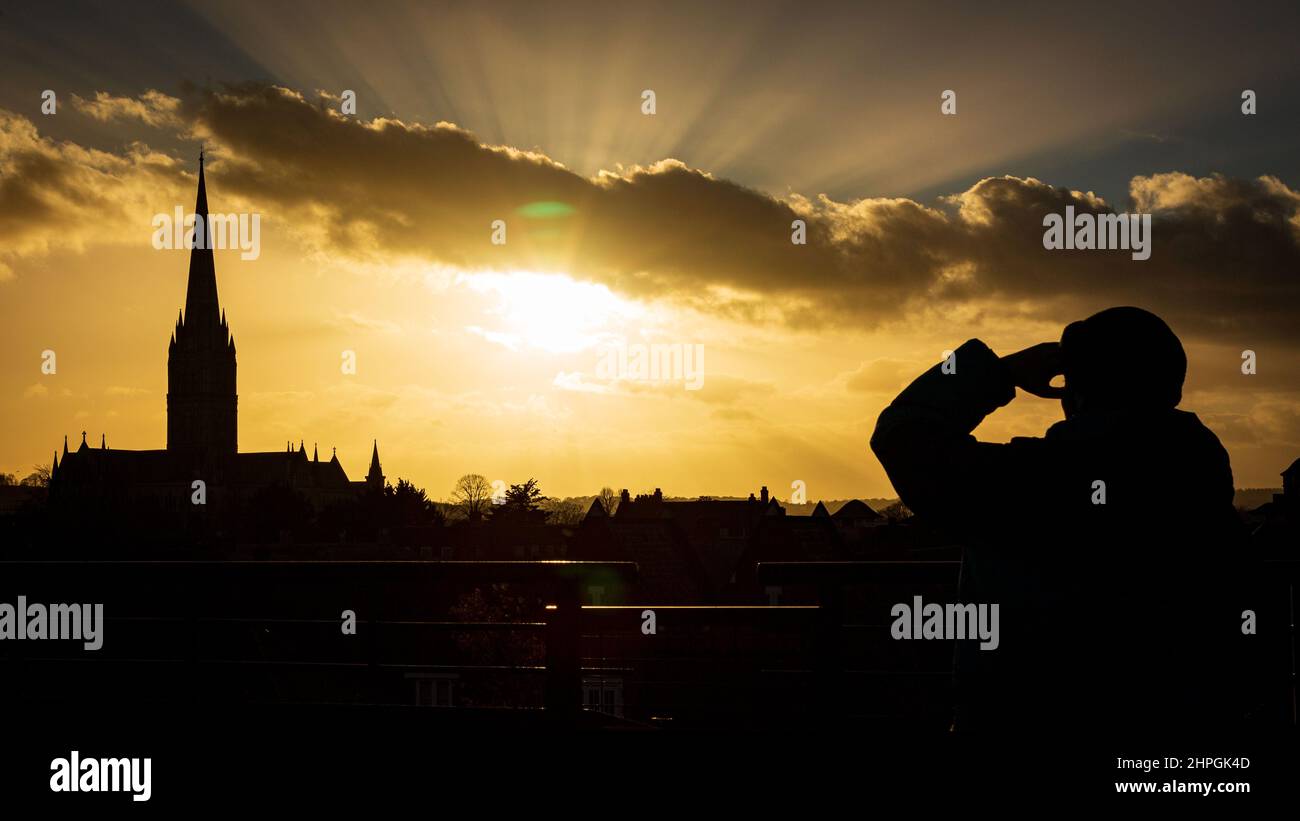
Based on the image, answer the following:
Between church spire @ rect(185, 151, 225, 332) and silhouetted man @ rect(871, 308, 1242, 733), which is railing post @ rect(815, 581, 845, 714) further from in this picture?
church spire @ rect(185, 151, 225, 332)

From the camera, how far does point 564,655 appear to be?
4.02 m

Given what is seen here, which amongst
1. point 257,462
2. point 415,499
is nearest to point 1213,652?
point 415,499

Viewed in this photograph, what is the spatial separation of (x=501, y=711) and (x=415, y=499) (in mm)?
106460

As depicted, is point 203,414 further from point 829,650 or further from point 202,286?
point 829,650

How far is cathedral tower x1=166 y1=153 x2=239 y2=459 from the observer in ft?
498

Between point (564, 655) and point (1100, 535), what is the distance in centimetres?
291

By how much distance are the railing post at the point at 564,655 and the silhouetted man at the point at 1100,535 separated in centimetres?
263

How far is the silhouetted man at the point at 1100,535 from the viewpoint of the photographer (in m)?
1.37

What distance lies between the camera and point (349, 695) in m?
27.2

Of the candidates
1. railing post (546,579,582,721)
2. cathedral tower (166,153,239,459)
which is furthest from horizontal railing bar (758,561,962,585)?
cathedral tower (166,153,239,459)

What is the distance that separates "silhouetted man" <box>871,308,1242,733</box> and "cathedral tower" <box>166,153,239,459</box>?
163535mm

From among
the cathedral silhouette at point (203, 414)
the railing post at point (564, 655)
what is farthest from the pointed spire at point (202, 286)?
the railing post at point (564, 655)
